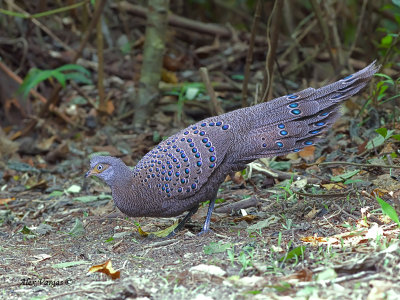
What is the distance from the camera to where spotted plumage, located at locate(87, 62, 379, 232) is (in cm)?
395

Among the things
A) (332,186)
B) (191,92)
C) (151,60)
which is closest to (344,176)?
(332,186)

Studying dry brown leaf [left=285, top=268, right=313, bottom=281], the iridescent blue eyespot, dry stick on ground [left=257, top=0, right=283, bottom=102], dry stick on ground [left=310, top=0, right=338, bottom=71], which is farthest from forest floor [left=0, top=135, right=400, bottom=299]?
dry stick on ground [left=310, top=0, right=338, bottom=71]

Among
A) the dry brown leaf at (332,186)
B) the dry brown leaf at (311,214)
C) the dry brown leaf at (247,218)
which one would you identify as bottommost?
the dry brown leaf at (247,218)

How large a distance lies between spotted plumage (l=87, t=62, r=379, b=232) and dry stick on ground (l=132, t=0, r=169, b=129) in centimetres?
295

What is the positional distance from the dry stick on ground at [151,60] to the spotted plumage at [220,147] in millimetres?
2947

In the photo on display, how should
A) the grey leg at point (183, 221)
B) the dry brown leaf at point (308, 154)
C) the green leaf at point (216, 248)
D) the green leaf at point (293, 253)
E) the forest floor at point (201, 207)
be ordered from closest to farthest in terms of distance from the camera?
the forest floor at point (201, 207), the green leaf at point (293, 253), the green leaf at point (216, 248), the grey leg at point (183, 221), the dry brown leaf at point (308, 154)

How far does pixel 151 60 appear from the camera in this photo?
6887 millimetres

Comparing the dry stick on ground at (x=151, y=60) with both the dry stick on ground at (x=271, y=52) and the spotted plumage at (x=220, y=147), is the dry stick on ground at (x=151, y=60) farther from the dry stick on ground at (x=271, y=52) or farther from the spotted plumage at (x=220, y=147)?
the spotted plumage at (x=220, y=147)

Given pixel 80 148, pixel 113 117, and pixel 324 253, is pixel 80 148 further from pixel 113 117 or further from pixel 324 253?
pixel 324 253

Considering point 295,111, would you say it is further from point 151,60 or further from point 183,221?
point 151,60

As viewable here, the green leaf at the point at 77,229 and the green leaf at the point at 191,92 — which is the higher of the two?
the green leaf at the point at 191,92

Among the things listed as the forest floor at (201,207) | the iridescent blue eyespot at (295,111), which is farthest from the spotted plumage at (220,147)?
the forest floor at (201,207)

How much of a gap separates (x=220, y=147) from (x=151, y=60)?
10.3ft

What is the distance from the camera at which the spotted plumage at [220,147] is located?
3947mm
